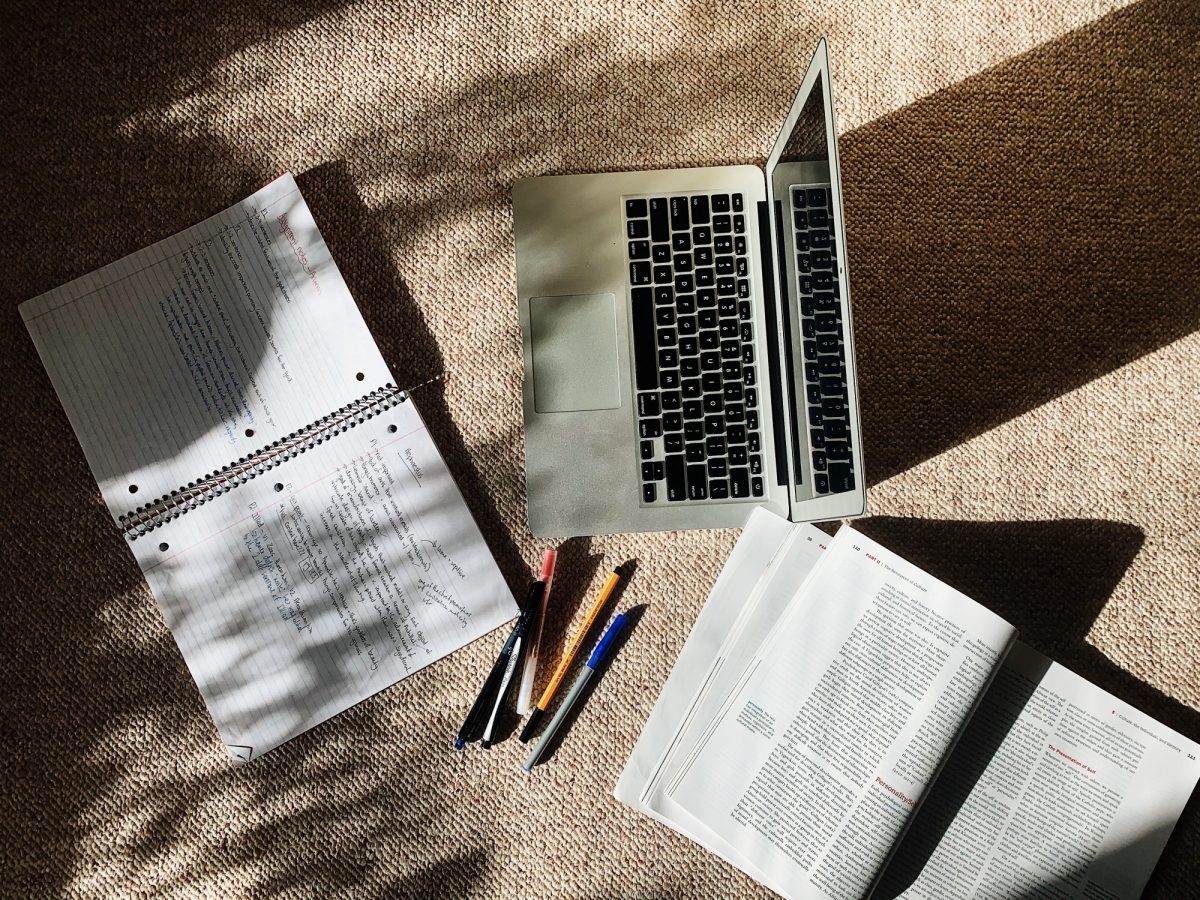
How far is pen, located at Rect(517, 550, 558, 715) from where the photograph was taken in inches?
33.7

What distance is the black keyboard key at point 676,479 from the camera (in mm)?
841

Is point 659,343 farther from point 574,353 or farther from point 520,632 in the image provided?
point 520,632

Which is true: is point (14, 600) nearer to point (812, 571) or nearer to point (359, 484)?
point (359, 484)

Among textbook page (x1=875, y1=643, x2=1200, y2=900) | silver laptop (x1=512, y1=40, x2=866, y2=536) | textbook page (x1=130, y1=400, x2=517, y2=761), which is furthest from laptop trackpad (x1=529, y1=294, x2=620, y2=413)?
textbook page (x1=875, y1=643, x2=1200, y2=900)

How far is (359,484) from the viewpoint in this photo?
87 cm

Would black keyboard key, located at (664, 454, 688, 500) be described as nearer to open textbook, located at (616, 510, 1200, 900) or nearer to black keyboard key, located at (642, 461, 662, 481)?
black keyboard key, located at (642, 461, 662, 481)

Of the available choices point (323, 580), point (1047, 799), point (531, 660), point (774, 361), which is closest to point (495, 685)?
point (531, 660)

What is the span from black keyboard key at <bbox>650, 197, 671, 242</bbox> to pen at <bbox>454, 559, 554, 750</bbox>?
334 mm

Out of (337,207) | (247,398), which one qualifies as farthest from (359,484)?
(337,207)

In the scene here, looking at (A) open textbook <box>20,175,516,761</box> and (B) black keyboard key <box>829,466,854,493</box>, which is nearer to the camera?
(B) black keyboard key <box>829,466,854,493</box>

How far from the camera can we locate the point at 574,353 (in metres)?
0.87

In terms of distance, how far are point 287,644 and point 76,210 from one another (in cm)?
49

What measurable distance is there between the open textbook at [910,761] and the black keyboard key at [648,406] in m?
0.21

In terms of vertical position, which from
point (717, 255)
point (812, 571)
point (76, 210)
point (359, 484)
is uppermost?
point (76, 210)
